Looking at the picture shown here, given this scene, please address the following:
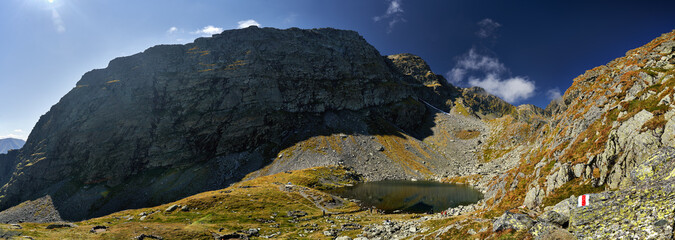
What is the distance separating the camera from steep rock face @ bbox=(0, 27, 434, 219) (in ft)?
442

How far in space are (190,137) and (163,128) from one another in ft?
58.8

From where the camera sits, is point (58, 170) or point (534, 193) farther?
point (58, 170)

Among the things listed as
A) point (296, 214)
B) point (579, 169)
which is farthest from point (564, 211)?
point (296, 214)

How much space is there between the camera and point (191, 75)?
17862 centimetres

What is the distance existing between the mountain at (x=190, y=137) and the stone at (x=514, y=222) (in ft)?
364

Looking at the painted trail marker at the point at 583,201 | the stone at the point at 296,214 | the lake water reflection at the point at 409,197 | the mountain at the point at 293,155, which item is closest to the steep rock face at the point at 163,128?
the mountain at the point at 293,155

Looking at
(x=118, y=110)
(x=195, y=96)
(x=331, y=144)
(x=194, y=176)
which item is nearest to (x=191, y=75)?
(x=195, y=96)

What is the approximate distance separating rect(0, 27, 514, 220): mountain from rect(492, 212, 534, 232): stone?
364 ft

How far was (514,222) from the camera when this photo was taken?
682 inches

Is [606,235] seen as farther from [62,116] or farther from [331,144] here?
[62,116]

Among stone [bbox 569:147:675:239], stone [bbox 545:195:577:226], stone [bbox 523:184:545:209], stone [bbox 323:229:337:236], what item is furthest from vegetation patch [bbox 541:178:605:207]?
stone [bbox 323:229:337:236]

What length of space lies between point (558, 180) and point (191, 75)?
203685mm

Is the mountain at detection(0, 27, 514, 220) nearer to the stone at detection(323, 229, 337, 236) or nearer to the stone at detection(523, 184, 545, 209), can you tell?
the stone at detection(323, 229, 337, 236)

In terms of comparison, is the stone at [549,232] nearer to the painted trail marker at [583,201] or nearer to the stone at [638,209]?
the stone at [638,209]
